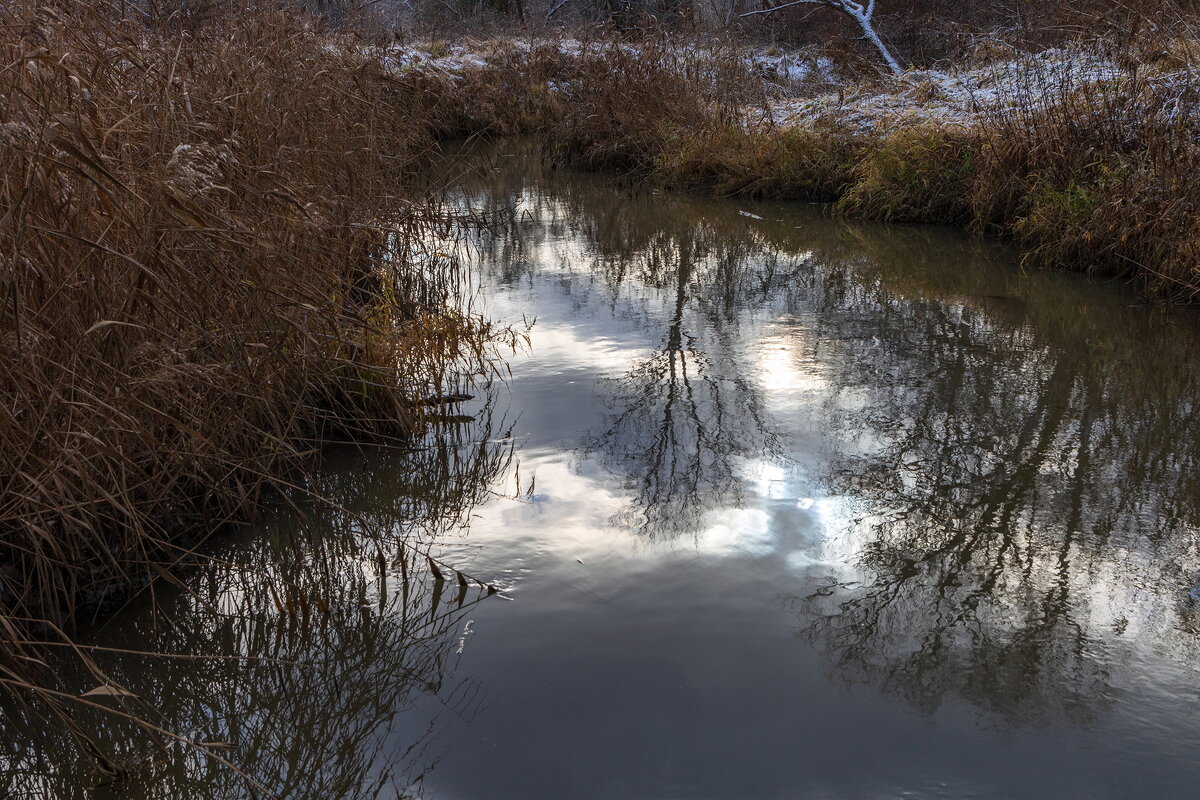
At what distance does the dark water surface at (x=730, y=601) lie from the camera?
99.3 inches

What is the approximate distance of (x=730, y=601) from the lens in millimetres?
3240

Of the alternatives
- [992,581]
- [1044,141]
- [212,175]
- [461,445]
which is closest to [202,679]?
[212,175]

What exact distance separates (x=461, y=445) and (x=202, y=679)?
183 cm

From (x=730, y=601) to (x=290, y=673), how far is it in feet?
4.59

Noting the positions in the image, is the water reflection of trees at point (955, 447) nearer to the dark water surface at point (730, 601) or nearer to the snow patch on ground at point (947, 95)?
the dark water surface at point (730, 601)

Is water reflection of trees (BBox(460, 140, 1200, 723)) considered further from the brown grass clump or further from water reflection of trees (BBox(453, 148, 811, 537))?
the brown grass clump

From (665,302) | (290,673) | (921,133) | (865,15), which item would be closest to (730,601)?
(290,673)

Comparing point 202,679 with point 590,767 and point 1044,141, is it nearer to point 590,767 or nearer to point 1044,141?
point 590,767

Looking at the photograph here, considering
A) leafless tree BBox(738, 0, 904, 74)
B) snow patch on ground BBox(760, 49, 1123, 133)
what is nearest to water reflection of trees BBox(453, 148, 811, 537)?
snow patch on ground BBox(760, 49, 1123, 133)

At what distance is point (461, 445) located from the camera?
4508mm

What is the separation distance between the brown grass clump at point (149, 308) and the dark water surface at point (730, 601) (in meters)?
0.29

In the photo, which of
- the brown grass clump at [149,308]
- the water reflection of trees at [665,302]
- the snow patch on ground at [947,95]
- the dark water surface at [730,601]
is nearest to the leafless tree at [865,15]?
the snow patch on ground at [947,95]

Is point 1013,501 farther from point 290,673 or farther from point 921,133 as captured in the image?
point 921,133

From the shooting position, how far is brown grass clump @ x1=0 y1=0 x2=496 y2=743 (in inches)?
102
